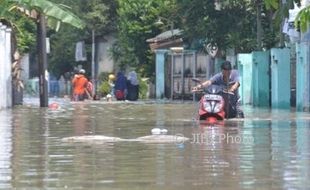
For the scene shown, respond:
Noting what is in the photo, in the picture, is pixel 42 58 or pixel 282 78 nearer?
pixel 282 78

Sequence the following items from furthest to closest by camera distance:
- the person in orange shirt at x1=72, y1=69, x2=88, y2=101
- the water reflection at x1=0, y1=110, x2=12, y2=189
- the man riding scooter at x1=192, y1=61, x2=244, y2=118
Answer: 1. the person in orange shirt at x1=72, y1=69, x2=88, y2=101
2. the man riding scooter at x1=192, y1=61, x2=244, y2=118
3. the water reflection at x1=0, y1=110, x2=12, y2=189

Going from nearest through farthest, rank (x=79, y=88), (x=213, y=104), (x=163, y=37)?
(x=213, y=104)
(x=79, y=88)
(x=163, y=37)

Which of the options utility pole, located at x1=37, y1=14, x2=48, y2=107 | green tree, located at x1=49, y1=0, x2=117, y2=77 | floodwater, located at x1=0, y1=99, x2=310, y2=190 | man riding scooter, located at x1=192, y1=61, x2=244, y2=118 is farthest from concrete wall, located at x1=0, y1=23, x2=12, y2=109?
green tree, located at x1=49, y1=0, x2=117, y2=77

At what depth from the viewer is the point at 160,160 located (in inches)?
456

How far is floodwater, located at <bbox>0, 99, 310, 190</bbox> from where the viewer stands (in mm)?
9477

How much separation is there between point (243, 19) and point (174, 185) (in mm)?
27331

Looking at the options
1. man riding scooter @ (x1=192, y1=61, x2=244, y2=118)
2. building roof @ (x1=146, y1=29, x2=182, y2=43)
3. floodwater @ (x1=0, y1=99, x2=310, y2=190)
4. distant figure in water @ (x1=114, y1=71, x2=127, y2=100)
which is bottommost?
floodwater @ (x1=0, y1=99, x2=310, y2=190)

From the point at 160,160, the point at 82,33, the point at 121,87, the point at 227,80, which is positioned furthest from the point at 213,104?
the point at 82,33

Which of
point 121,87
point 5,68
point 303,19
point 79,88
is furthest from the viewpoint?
point 121,87

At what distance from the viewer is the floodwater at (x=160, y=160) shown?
9477 mm

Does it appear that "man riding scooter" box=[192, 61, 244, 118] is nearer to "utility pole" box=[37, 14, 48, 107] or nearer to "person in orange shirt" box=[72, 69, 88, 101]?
"utility pole" box=[37, 14, 48, 107]

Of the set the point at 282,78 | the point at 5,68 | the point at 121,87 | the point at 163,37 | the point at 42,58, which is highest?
the point at 163,37

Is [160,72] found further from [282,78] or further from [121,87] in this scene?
[282,78]

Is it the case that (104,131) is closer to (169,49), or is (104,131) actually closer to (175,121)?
(175,121)
